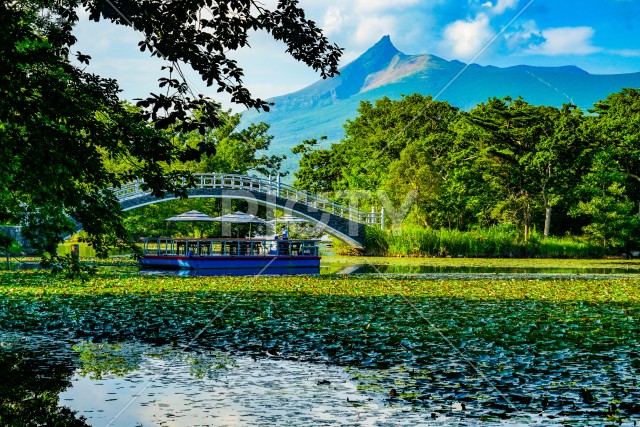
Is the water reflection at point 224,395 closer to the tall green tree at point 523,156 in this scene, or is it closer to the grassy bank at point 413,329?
the grassy bank at point 413,329

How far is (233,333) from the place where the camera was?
36.8 feet

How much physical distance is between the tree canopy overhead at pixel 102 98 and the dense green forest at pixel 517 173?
1475 inches

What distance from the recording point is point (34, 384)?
7.90 m

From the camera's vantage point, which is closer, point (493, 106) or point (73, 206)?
point (73, 206)

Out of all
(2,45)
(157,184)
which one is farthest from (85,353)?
(2,45)

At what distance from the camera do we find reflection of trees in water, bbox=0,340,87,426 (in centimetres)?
685

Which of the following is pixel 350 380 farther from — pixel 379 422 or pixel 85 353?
pixel 85 353

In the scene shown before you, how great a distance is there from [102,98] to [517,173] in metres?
44.1

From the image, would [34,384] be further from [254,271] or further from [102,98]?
[254,271]

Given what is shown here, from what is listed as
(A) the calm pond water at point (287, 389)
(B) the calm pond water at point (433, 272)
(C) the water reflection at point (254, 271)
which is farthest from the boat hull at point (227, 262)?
(A) the calm pond water at point (287, 389)

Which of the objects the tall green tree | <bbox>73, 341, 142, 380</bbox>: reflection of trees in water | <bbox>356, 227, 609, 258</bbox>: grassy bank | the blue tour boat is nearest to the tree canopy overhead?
<bbox>73, 341, 142, 380</bbox>: reflection of trees in water

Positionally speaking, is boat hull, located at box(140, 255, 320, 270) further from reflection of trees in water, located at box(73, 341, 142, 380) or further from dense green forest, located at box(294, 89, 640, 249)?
reflection of trees in water, located at box(73, 341, 142, 380)

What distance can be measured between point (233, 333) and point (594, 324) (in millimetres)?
6034

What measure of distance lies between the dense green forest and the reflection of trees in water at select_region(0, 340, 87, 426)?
37219 mm
